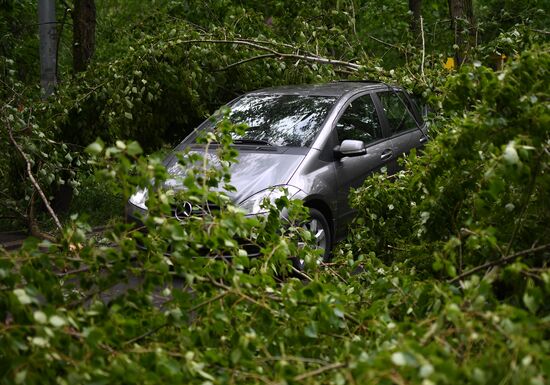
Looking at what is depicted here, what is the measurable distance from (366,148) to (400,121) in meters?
1.03

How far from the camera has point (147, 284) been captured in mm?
3037

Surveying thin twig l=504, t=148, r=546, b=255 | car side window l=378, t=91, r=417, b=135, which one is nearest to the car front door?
car side window l=378, t=91, r=417, b=135

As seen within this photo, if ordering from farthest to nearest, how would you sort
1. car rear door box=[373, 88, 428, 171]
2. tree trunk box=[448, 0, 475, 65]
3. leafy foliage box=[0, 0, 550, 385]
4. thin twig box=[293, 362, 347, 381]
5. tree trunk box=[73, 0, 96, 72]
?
1. tree trunk box=[73, 0, 96, 72]
2. tree trunk box=[448, 0, 475, 65]
3. car rear door box=[373, 88, 428, 171]
4. leafy foliage box=[0, 0, 550, 385]
5. thin twig box=[293, 362, 347, 381]

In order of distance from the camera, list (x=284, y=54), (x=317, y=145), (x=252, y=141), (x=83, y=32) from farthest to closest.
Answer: (x=83, y=32)
(x=284, y=54)
(x=252, y=141)
(x=317, y=145)

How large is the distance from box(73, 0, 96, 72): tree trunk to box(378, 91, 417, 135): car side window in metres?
4.36

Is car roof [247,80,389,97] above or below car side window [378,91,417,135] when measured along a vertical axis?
above

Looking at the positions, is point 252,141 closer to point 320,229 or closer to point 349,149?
point 349,149

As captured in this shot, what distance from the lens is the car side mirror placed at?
25.0 feet

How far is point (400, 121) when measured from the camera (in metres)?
9.03

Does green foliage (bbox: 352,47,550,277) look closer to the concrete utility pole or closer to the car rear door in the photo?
the car rear door

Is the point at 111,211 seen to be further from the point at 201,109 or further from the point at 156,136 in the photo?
the point at 201,109

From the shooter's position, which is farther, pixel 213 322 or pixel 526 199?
pixel 526 199

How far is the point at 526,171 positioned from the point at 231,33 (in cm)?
658

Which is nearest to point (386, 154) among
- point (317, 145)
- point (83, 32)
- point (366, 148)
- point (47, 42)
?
point (366, 148)
